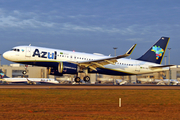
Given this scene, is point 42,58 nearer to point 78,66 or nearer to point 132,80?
point 78,66

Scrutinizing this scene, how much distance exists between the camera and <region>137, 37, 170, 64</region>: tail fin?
2036 inches

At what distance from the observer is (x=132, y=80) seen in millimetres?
100875

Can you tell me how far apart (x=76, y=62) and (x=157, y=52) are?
18787mm

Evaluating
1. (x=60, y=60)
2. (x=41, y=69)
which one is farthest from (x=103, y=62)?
(x=41, y=69)

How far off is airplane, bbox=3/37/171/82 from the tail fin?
50cm

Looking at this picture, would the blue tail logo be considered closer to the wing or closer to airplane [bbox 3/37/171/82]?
airplane [bbox 3/37/171/82]

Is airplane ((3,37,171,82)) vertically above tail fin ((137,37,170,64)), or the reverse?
tail fin ((137,37,170,64))

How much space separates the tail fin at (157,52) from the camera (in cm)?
5172

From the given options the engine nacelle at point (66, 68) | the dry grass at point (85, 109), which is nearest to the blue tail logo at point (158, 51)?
the engine nacelle at point (66, 68)

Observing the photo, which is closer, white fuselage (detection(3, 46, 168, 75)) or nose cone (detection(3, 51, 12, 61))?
white fuselage (detection(3, 46, 168, 75))

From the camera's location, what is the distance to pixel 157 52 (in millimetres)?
52188

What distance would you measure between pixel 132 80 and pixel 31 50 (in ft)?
216

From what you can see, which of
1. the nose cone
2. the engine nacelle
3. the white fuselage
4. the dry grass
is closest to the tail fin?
the white fuselage

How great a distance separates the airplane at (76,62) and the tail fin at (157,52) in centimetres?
50
